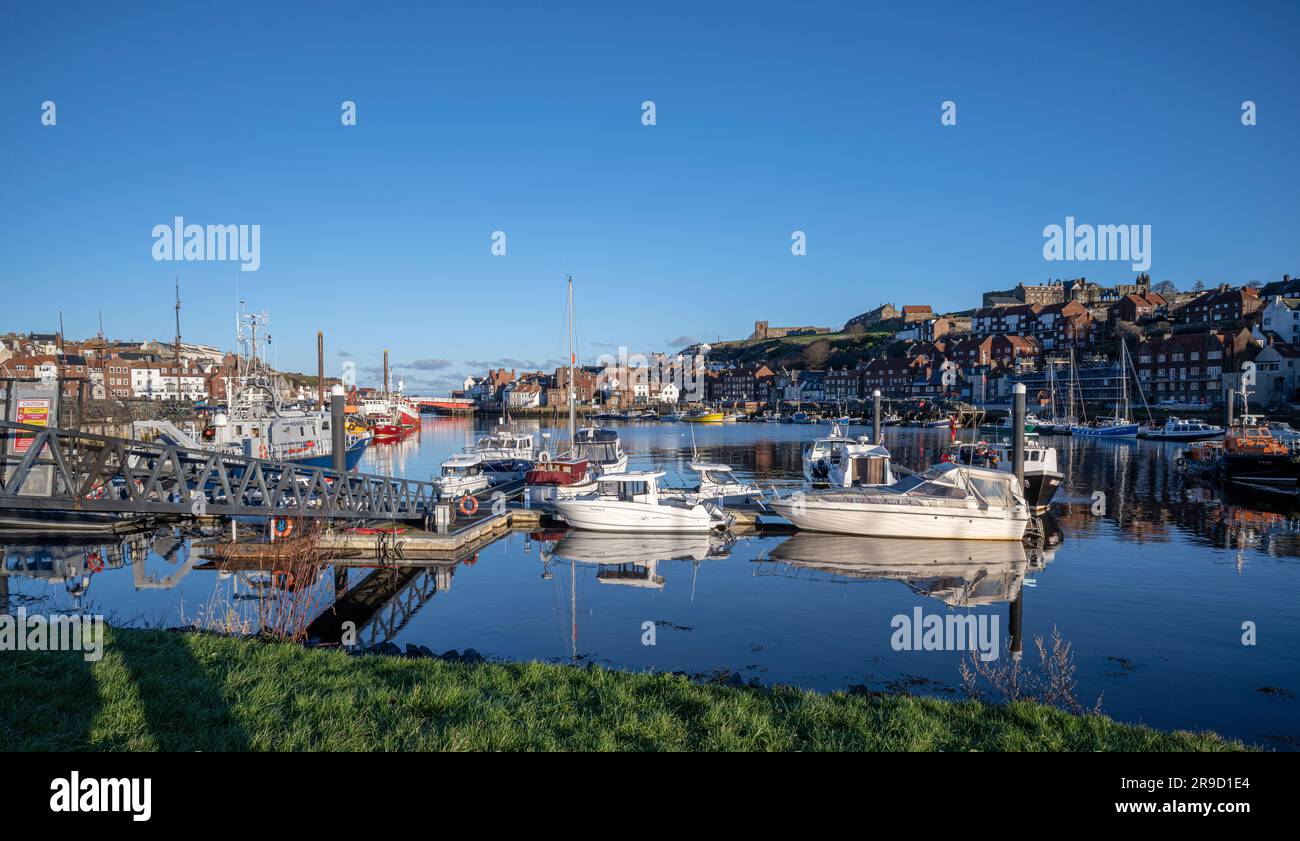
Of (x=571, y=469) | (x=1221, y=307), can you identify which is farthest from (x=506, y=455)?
(x=1221, y=307)

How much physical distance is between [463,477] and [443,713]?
29.8 m

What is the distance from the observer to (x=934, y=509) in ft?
86.3

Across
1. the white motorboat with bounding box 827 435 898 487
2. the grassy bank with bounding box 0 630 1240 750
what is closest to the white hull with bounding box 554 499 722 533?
the white motorboat with bounding box 827 435 898 487

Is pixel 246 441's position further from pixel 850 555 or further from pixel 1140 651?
pixel 1140 651

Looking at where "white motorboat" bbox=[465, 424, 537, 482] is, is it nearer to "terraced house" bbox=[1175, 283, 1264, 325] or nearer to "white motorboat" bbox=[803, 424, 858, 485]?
"white motorboat" bbox=[803, 424, 858, 485]

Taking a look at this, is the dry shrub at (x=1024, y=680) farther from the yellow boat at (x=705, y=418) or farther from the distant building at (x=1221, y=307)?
the distant building at (x=1221, y=307)

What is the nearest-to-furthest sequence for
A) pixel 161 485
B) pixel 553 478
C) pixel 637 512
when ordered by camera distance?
pixel 161 485
pixel 637 512
pixel 553 478

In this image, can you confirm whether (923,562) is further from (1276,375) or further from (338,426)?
(1276,375)

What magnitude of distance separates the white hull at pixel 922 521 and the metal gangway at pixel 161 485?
15.1 metres

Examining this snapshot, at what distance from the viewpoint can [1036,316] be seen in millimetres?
170125

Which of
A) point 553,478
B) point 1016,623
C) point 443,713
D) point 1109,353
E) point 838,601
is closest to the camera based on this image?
point 443,713

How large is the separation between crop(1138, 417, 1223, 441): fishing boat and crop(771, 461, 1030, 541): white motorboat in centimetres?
6987

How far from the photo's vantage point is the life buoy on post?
852 inches
